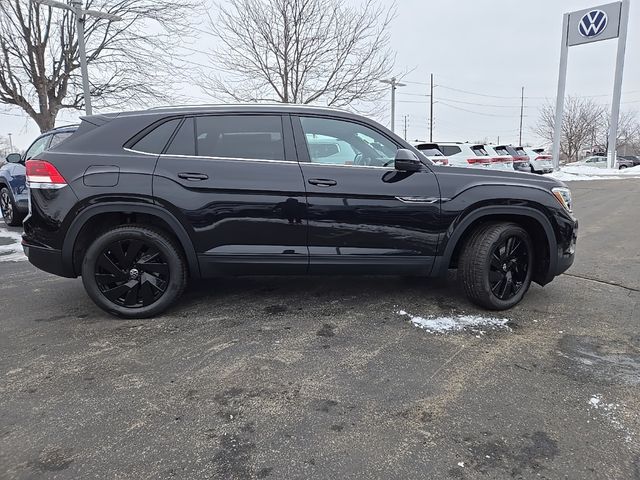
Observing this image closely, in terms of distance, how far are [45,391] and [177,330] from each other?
1.05 m

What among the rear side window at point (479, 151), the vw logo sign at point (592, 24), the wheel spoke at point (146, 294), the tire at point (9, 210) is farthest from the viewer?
the vw logo sign at point (592, 24)

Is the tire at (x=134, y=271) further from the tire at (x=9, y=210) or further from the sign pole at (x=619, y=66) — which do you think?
the sign pole at (x=619, y=66)

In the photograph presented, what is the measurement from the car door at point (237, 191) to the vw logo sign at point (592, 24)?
30788 millimetres

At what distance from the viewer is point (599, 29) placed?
27594mm

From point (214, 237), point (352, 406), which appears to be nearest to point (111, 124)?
point (214, 237)

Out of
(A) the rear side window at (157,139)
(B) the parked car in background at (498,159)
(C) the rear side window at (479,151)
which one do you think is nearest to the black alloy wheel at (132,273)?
(A) the rear side window at (157,139)

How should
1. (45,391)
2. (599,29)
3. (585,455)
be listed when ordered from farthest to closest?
(599,29)
(45,391)
(585,455)

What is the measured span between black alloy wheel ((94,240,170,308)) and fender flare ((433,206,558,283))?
2.30 m

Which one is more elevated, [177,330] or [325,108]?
[325,108]

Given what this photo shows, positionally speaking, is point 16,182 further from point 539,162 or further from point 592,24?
point 592,24

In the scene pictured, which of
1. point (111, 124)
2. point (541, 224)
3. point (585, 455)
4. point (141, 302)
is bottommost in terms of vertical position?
point (585, 455)

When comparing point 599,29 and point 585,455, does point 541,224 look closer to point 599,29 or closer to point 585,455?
point 585,455

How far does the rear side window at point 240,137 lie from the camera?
3.84m

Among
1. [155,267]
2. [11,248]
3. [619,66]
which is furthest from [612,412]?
[619,66]
